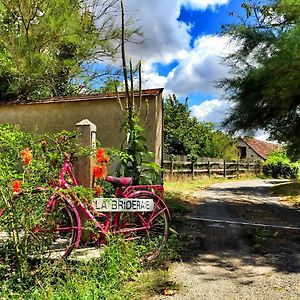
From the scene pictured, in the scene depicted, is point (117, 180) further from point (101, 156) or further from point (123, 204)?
point (101, 156)

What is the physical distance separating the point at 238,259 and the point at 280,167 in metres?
28.0

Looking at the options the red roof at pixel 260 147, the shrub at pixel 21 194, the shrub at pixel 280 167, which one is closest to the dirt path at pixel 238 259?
the shrub at pixel 21 194

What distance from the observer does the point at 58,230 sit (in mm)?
3930

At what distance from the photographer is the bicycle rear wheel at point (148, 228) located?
4855 mm

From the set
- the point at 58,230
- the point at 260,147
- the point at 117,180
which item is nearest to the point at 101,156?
the point at 117,180

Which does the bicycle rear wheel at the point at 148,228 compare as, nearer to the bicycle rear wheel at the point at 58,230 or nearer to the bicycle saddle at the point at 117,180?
the bicycle saddle at the point at 117,180

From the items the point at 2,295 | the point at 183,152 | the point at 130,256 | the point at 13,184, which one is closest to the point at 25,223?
the point at 13,184

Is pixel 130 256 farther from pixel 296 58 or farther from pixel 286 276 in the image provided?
pixel 296 58

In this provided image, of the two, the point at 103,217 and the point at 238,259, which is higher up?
the point at 103,217

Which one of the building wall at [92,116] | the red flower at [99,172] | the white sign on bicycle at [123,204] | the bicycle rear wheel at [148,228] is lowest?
the bicycle rear wheel at [148,228]

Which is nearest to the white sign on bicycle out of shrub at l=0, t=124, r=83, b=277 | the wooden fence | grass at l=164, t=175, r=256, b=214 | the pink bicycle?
the pink bicycle

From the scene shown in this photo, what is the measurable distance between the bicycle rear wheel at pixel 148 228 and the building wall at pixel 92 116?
398 centimetres

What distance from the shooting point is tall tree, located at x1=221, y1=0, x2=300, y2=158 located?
8.59 meters

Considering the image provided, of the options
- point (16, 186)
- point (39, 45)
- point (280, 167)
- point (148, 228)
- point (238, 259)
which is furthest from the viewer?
point (280, 167)
